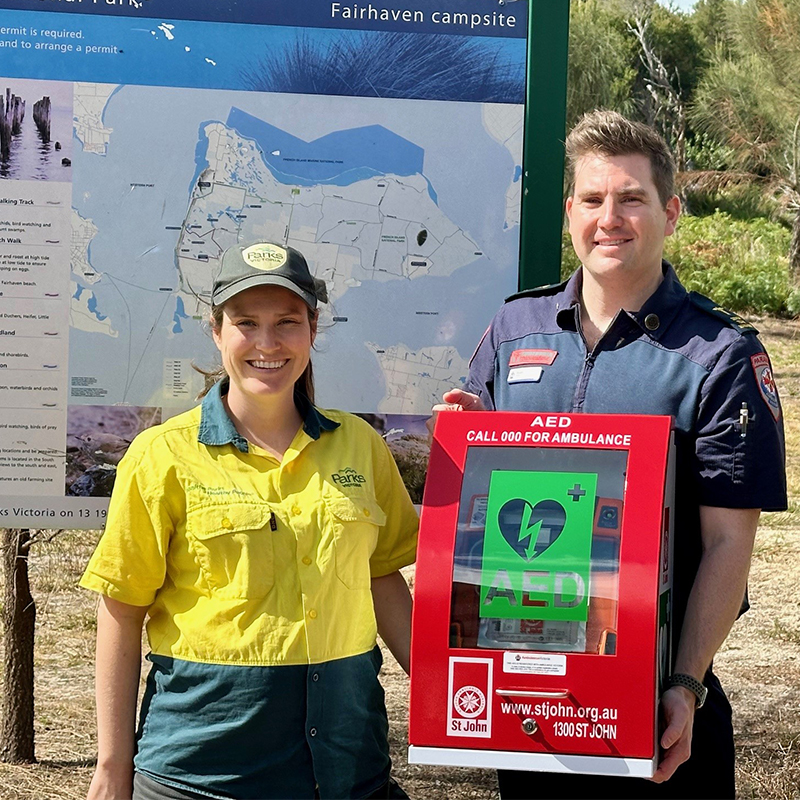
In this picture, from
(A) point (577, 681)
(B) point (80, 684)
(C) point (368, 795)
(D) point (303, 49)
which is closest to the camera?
(A) point (577, 681)

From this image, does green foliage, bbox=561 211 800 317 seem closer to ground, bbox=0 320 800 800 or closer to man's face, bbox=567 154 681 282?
ground, bbox=0 320 800 800

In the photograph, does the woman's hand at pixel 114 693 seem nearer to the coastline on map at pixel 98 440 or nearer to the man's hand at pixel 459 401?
the man's hand at pixel 459 401

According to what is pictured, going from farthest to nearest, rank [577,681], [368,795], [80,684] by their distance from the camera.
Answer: [80,684]
[368,795]
[577,681]

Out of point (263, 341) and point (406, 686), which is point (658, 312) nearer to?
point (263, 341)

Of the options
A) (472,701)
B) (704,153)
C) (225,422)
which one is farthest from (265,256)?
(704,153)

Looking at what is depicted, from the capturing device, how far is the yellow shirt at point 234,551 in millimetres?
2102

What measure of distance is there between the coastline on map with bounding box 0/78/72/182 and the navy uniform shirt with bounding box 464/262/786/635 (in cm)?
134

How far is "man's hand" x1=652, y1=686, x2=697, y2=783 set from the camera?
2035 mm

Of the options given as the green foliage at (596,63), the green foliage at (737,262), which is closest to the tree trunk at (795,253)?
the green foliage at (737,262)

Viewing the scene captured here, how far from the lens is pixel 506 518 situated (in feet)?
6.94

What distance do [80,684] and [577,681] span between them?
389 cm

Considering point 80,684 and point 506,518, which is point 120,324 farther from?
point 80,684

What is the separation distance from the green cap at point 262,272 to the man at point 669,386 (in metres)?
0.38

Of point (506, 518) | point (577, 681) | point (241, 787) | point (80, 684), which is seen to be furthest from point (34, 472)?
point (80, 684)
